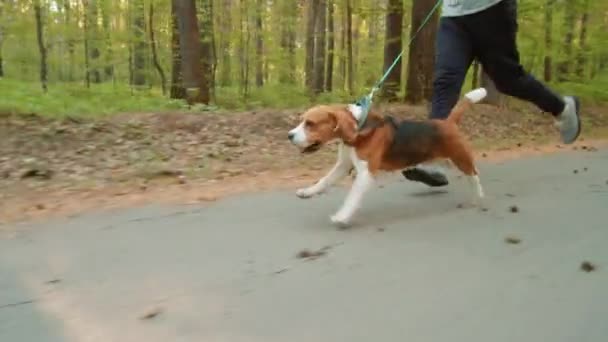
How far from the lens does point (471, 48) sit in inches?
210

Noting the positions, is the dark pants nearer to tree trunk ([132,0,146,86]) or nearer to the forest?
the forest

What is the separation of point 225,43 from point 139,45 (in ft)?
13.6

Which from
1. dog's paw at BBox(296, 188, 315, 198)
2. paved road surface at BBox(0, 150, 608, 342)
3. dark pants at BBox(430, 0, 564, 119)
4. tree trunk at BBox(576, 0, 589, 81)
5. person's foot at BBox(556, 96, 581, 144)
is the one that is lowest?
paved road surface at BBox(0, 150, 608, 342)

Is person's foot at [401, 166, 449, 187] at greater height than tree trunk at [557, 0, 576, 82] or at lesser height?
lesser

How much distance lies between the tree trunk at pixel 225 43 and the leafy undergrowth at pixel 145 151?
626 inches

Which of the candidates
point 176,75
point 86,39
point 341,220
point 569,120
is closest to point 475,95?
point 569,120

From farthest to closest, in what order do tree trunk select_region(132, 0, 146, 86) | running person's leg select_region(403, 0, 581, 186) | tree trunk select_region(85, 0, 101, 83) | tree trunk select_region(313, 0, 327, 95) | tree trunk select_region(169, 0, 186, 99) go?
tree trunk select_region(85, 0, 101, 83)
tree trunk select_region(132, 0, 146, 86)
tree trunk select_region(313, 0, 327, 95)
tree trunk select_region(169, 0, 186, 99)
running person's leg select_region(403, 0, 581, 186)

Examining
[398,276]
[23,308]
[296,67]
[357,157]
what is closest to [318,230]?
[357,157]

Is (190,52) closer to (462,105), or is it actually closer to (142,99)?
(142,99)

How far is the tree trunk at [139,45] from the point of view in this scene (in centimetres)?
2245

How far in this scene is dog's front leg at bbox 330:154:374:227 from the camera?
4.12 meters

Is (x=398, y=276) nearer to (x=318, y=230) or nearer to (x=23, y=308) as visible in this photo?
(x=318, y=230)

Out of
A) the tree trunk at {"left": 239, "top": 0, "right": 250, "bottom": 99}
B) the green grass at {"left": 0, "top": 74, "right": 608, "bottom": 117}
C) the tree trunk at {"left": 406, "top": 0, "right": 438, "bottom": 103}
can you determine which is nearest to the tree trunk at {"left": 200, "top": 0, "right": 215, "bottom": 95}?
the green grass at {"left": 0, "top": 74, "right": 608, "bottom": 117}

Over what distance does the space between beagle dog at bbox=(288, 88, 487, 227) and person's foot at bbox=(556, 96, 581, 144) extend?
138cm
